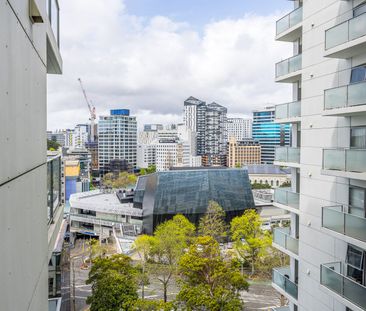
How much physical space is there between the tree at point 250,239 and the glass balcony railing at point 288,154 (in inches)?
699

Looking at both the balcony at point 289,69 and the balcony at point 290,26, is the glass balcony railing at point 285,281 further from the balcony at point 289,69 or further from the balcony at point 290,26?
the balcony at point 290,26

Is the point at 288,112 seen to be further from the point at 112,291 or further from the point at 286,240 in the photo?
the point at 112,291

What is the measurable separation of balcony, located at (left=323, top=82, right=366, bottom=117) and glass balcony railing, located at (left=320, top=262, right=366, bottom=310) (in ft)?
12.5

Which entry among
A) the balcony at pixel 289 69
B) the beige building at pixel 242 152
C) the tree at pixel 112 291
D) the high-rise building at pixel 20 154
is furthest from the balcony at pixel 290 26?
the beige building at pixel 242 152

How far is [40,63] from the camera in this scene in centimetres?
442

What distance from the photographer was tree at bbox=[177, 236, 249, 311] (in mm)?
16520

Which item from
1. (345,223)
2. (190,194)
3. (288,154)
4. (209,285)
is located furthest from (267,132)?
(345,223)

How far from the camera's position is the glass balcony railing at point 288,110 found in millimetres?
11997

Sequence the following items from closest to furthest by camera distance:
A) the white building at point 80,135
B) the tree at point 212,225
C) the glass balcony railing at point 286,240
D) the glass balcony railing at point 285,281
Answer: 1. the glass balcony railing at point 286,240
2. the glass balcony railing at point 285,281
3. the tree at point 212,225
4. the white building at point 80,135

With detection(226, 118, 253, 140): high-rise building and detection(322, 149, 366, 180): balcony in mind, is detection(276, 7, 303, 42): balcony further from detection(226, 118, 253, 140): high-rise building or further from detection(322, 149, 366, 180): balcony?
detection(226, 118, 253, 140): high-rise building

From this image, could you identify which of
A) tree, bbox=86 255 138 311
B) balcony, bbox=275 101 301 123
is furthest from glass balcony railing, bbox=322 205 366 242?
tree, bbox=86 255 138 311

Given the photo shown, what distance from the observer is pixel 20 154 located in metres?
2.99

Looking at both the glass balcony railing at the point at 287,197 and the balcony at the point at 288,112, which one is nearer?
the balcony at the point at 288,112

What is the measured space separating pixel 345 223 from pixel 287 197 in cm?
478
